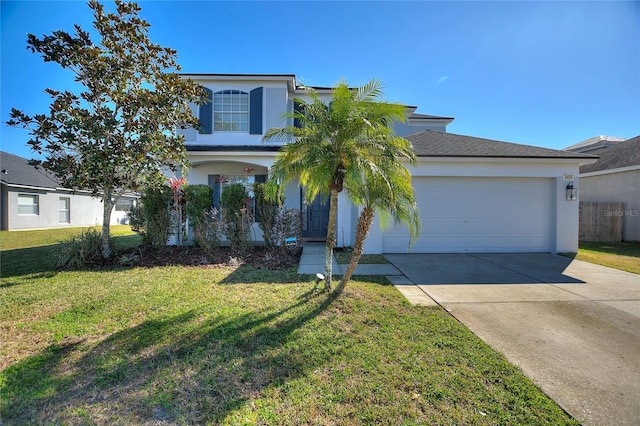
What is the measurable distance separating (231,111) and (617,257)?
15.4 meters

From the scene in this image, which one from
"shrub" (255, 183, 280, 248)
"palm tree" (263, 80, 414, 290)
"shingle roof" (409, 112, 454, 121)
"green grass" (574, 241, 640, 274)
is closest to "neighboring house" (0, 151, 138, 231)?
"shrub" (255, 183, 280, 248)

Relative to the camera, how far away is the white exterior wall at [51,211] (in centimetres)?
1669

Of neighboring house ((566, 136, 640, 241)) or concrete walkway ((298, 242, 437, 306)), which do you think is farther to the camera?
neighboring house ((566, 136, 640, 241))

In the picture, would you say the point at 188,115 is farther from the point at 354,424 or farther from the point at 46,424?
the point at 354,424

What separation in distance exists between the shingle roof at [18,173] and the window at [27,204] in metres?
0.84

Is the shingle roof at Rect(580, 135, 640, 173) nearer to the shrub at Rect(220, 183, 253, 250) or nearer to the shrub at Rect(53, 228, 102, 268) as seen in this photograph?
the shrub at Rect(220, 183, 253, 250)

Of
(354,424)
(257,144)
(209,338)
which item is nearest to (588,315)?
(354,424)

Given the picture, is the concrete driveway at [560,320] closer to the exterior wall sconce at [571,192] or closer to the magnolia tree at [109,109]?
the exterior wall sconce at [571,192]

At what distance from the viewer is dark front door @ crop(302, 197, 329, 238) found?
1214 cm

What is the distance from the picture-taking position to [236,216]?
8859 mm

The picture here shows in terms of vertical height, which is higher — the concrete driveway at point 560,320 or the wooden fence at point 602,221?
the wooden fence at point 602,221

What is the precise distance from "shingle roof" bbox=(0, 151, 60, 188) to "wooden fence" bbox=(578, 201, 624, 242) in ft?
96.8

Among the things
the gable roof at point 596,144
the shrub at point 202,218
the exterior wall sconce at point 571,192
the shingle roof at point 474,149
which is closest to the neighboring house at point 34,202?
the shrub at point 202,218

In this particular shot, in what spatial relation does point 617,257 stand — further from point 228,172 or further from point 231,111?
point 231,111
